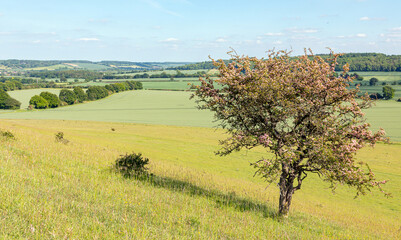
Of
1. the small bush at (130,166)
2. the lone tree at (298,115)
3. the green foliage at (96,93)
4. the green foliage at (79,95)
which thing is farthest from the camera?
the green foliage at (96,93)

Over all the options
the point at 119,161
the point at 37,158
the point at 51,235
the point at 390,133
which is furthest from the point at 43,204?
the point at 390,133

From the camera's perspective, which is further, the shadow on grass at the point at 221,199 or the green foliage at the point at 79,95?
the green foliage at the point at 79,95

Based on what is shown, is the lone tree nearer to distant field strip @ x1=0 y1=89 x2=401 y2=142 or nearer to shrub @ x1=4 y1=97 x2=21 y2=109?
distant field strip @ x1=0 y1=89 x2=401 y2=142

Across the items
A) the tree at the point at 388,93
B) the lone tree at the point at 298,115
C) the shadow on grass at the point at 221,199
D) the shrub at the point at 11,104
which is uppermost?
the lone tree at the point at 298,115

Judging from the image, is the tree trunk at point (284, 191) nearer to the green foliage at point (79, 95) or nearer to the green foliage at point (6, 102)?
the green foliage at point (6, 102)

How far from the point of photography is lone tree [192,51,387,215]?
15.1 meters

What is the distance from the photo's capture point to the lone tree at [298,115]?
15070 millimetres

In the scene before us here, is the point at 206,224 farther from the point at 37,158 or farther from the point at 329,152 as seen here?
the point at 37,158

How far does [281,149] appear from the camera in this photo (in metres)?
15.7

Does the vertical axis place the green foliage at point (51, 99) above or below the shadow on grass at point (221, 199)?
below

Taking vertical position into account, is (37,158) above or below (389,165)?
above

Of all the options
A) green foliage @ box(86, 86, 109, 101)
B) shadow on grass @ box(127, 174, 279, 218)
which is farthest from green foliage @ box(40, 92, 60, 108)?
shadow on grass @ box(127, 174, 279, 218)

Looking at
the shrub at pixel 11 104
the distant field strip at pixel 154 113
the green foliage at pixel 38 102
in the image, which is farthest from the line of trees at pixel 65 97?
the distant field strip at pixel 154 113

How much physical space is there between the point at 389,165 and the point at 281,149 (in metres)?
40.8
